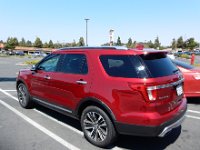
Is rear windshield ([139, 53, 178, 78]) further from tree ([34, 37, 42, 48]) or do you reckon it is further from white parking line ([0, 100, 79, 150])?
tree ([34, 37, 42, 48])

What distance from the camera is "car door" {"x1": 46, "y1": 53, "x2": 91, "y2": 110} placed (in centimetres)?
467

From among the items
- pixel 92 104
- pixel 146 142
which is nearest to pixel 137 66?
pixel 92 104

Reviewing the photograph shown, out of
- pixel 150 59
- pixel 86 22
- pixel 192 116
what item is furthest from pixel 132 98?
pixel 86 22

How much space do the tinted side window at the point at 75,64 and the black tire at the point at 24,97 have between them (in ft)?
6.14

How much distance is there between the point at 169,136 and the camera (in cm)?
499

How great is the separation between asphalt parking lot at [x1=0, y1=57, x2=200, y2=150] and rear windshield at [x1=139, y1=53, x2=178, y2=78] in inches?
53.3

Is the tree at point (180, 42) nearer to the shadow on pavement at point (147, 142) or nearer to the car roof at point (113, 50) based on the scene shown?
the shadow on pavement at point (147, 142)

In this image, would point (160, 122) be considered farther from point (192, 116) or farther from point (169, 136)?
point (192, 116)

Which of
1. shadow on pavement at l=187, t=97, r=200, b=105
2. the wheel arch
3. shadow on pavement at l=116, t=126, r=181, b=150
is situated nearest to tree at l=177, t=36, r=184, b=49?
shadow on pavement at l=187, t=97, r=200, b=105

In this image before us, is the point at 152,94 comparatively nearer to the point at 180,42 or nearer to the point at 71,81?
the point at 71,81

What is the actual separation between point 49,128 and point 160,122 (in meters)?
2.56

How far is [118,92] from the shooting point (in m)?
4.04

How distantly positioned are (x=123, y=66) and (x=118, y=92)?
443 mm

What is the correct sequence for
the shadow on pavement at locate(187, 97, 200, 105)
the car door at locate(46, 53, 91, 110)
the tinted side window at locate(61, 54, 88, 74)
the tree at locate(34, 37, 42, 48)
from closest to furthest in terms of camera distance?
the car door at locate(46, 53, 91, 110)
the tinted side window at locate(61, 54, 88, 74)
the shadow on pavement at locate(187, 97, 200, 105)
the tree at locate(34, 37, 42, 48)
